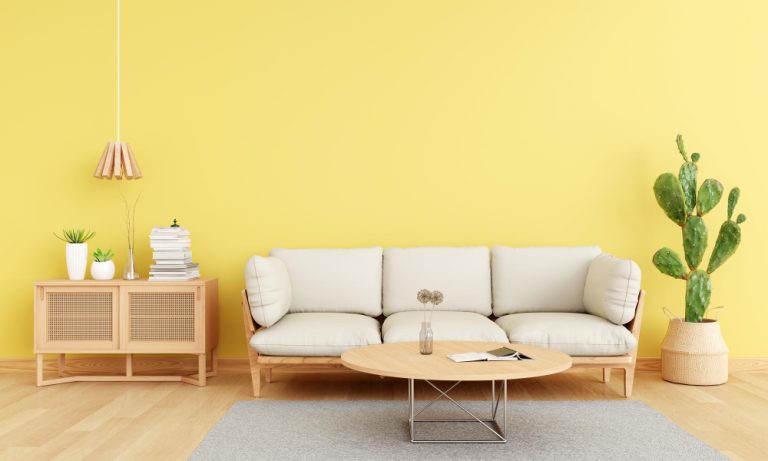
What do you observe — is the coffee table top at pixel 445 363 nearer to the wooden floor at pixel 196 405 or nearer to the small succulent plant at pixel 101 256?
the wooden floor at pixel 196 405

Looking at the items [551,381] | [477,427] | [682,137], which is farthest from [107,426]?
[682,137]

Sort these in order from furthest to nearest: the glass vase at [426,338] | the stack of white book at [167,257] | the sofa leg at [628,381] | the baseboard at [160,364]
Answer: the baseboard at [160,364]
the stack of white book at [167,257]
the sofa leg at [628,381]
the glass vase at [426,338]

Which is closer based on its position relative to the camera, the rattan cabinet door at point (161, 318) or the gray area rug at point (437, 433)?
the gray area rug at point (437, 433)

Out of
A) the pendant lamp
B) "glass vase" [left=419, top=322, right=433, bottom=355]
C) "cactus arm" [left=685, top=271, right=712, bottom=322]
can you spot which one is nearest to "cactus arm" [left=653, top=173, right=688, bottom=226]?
"cactus arm" [left=685, top=271, right=712, bottom=322]

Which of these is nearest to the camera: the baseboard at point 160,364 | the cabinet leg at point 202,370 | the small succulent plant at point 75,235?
the cabinet leg at point 202,370

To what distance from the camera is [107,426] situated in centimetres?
322

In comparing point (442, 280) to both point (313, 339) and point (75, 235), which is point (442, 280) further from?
point (75, 235)

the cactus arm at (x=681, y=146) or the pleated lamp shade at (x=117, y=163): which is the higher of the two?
the cactus arm at (x=681, y=146)

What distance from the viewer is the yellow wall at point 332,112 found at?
4613 millimetres

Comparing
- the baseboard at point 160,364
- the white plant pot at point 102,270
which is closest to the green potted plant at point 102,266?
the white plant pot at point 102,270

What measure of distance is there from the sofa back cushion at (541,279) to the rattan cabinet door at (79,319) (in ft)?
7.76

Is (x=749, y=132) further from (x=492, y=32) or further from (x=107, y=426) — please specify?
(x=107, y=426)

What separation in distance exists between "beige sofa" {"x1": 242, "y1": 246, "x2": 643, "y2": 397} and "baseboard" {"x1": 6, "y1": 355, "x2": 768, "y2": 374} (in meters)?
0.51

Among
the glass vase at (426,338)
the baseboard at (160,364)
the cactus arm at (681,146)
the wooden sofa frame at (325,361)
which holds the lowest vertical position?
the baseboard at (160,364)
